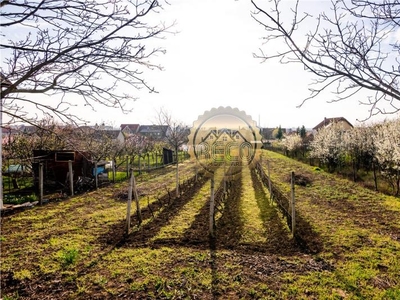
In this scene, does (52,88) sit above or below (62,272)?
above

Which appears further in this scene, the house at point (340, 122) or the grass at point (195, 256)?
the house at point (340, 122)

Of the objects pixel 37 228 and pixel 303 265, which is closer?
pixel 303 265

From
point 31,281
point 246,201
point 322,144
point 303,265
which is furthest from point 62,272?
point 322,144

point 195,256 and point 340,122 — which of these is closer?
point 195,256

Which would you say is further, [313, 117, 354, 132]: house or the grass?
[313, 117, 354, 132]: house

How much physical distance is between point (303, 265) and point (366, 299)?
1.01 meters

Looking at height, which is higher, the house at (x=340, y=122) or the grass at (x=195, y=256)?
the house at (x=340, y=122)

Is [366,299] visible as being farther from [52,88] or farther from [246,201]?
[246,201]

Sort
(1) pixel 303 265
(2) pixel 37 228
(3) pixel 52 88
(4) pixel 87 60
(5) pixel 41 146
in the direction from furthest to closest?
1. (5) pixel 41 146
2. (2) pixel 37 228
3. (1) pixel 303 265
4. (3) pixel 52 88
5. (4) pixel 87 60

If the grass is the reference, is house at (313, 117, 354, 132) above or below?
above

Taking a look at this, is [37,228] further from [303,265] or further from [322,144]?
[322,144]

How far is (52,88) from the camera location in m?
2.61

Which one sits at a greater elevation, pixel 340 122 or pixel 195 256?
pixel 340 122

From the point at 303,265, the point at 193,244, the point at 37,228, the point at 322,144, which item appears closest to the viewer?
the point at 303,265
